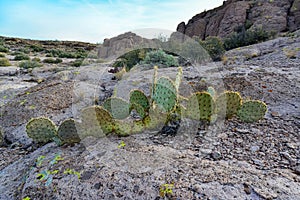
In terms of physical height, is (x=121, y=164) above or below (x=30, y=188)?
above

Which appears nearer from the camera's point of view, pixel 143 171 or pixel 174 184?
pixel 174 184


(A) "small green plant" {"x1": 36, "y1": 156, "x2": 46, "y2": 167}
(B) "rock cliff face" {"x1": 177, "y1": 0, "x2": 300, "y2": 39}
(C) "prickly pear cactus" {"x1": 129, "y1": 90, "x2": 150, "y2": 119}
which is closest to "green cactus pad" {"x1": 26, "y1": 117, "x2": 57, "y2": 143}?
(A) "small green plant" {"x1": 36, "y1": 156, "x2": 46, "y2": 167}

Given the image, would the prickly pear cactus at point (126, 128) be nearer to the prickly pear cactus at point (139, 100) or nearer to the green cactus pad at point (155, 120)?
the green cactus pad at point (155, 120)

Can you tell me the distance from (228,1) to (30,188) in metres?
29.3

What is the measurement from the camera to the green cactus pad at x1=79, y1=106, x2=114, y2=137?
2.72 meters

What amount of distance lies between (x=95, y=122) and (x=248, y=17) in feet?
77.9

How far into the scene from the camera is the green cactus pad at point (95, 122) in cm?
272

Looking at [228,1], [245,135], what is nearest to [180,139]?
[245,135]

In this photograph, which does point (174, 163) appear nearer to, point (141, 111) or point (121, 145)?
point (121, 145)

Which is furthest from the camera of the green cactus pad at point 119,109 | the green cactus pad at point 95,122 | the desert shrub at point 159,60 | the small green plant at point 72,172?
the desert shrub at point 159,60

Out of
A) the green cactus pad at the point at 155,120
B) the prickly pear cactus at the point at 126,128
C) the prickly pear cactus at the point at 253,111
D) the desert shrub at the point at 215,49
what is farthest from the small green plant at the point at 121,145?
the desert shrub at the point at 215,49

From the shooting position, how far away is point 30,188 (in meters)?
2.11

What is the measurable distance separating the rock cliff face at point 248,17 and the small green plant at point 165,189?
20089 millimetres

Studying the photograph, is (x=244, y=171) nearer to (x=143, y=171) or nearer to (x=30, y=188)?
(x=143, y=171)
